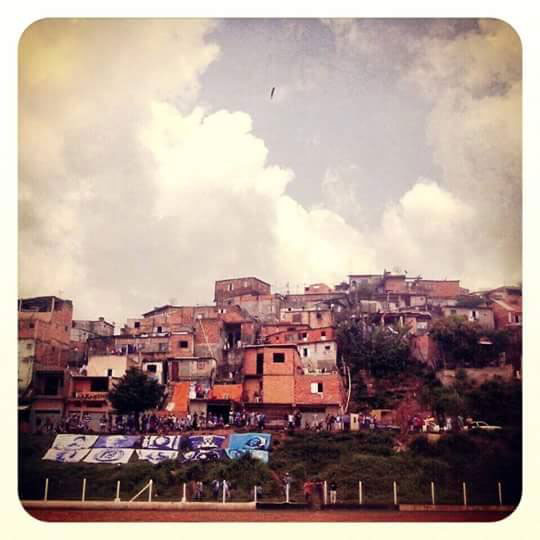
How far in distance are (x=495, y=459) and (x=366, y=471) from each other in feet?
3.49

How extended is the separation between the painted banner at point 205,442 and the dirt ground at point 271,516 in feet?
1.87

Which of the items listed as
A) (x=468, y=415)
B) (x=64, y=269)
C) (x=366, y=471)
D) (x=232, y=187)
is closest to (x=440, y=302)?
(x=468, y=415)

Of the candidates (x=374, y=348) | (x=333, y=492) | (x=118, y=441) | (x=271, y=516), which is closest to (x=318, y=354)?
(x=374, y=348)

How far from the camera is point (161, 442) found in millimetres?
6508

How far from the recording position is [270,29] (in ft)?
20.9

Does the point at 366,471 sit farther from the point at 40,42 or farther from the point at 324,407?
the point at 40,42

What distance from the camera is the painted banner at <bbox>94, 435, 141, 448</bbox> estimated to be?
6.45 m

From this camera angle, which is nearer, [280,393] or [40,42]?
[40,42]

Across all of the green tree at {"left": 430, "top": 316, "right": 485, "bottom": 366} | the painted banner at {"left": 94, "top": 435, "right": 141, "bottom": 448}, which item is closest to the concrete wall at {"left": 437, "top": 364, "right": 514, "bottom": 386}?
the green tree at {"left": 430, "top": 316, "right": 485, "bottom": 366}

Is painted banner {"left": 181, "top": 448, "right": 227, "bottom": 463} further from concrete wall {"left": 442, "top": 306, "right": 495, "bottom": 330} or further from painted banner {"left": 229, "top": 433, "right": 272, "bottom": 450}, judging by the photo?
concrete wall {"left": 442, "top": 306, "right": 495, "bottom": 330}

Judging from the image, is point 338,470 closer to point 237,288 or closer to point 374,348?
point 374,348

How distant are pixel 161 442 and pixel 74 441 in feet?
2.46

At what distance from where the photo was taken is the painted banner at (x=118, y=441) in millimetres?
6449

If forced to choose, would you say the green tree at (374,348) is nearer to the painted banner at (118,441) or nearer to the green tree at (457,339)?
the green tree at (457,339)
